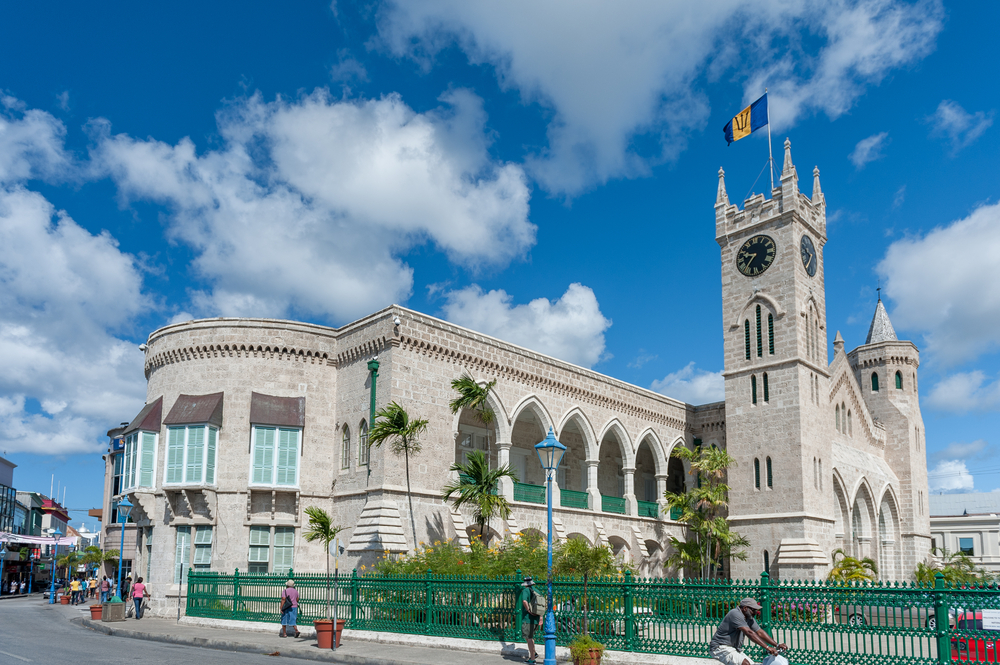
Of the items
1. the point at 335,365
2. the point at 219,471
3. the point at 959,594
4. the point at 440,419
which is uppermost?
the point at 335,365

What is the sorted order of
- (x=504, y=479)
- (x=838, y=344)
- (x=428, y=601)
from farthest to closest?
1. (x=838, y=344)
2. (x=504, y=479)
3. (x=428, y=601)

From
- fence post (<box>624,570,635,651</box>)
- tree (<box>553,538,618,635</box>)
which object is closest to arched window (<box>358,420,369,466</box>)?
tree (<box>553,538,618,635</box>)

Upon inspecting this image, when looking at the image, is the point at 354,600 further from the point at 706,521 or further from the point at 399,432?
the point at 706,521

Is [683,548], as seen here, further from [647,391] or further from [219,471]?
[219,471]

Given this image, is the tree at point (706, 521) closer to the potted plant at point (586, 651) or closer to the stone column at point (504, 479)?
the stone column at point (504, 479)

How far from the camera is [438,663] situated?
44.2 ft

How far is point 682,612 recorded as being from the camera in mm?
13500

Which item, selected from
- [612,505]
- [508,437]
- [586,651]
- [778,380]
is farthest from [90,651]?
[778,380]

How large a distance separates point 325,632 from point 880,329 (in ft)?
124

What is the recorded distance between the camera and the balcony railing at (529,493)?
2611cm

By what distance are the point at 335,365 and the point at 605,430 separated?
10.9 metres

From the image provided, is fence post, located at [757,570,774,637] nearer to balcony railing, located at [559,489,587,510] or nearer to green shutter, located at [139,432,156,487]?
balcony railing, located at [559,489,587,510]

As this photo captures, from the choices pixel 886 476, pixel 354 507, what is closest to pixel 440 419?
pixel 354 507

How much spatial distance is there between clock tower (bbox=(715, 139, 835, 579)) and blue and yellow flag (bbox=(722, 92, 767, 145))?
1805 mm
